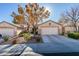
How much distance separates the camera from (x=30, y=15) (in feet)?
19.9

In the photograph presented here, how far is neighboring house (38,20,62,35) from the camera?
19.8ft

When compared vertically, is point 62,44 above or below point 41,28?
below

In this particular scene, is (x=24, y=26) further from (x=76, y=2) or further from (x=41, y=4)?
(x=76, y=2)

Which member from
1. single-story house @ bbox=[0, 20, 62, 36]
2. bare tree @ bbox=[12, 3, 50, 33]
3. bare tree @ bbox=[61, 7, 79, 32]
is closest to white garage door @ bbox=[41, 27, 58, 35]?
single-story house @ bbox=[0, 20, 62, 36]

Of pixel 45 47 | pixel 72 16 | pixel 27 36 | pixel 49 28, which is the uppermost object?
pixel 72 16

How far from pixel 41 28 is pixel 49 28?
145 millimetres

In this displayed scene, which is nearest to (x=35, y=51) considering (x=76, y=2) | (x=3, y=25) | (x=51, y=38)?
(x=51, y=38)

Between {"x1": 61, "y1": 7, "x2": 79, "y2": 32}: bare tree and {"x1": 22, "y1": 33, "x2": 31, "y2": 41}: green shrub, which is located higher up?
{"x1": 61, "y1": 7, "x2": 79, "y2": 32}: bare tree

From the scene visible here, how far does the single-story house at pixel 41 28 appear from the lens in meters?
6.03

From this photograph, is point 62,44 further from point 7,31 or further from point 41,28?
point 7,31

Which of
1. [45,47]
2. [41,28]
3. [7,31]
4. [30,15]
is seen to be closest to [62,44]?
[45,47]

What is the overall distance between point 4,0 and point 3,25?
1.47 feet

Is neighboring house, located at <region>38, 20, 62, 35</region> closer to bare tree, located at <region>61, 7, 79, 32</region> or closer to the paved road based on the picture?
the paved road

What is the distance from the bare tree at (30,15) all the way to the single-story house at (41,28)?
99 mm
